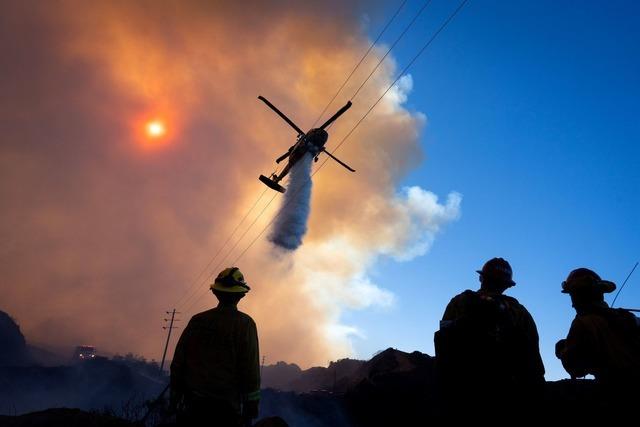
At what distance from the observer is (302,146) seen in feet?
102

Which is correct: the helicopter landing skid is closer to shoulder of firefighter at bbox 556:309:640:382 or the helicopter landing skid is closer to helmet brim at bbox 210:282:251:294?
helmet brim at bbox 210:282:251:294

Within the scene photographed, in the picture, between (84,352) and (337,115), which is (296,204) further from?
(84,352)

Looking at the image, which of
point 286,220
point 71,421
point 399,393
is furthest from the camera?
point 399,393

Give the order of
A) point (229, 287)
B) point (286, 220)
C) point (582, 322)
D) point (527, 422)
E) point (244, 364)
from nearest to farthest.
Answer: point (527, 422)
point (582, 322)
point (244, 364)
point (229, 287)
point (286, 220)

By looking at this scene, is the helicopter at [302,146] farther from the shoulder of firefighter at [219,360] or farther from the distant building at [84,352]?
the distant building at [84,352]

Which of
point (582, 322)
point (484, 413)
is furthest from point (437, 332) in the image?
point (582, 322)

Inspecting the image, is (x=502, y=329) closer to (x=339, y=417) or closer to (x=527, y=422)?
(x=527, y=422)

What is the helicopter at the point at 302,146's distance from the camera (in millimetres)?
30375

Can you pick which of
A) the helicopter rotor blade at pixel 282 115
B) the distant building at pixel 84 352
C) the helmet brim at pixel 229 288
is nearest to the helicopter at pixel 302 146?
the helicopter rotor blade at pixel 282 115

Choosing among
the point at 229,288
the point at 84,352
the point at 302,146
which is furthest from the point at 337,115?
the point at 84,352

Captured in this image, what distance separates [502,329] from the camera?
3.12 metres

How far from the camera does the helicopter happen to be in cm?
3038

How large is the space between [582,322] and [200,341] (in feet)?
12.7

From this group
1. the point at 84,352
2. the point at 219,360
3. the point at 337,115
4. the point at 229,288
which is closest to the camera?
the point at 219,360
